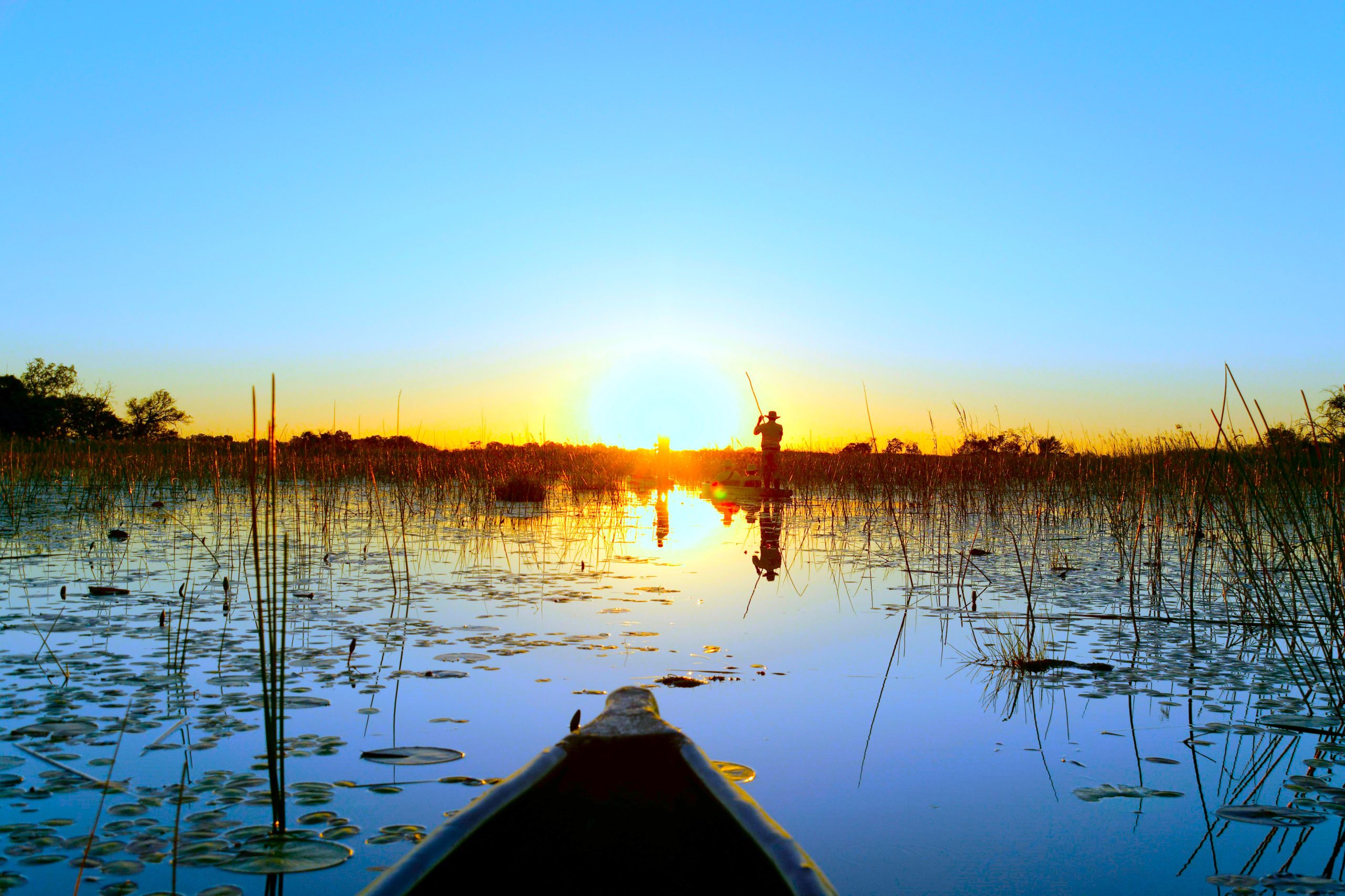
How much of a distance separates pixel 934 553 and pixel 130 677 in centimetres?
569

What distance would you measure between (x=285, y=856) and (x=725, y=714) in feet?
4.70

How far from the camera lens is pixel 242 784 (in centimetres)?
207

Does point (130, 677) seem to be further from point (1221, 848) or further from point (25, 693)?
point (1221, 848)

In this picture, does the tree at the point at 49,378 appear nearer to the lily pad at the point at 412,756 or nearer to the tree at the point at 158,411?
the tree at the point at 158,411

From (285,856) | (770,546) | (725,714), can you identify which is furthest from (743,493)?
(285,856)

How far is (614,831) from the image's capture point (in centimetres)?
163

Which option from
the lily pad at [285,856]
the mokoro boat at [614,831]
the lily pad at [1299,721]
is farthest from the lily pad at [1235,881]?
the lily pad at [285,856]

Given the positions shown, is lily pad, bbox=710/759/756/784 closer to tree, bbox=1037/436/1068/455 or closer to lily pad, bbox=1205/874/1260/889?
lily pad, bbox=1205/874/1260/889

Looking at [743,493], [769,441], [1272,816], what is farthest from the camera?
[743,493]

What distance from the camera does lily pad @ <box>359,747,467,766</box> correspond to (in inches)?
89.2

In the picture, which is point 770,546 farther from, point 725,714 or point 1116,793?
point 1116,793

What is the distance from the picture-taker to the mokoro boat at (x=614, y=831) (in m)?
1.43

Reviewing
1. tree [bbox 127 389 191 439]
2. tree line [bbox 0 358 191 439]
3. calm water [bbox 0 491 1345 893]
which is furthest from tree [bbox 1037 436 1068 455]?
tree [bbox 127 389 191 439]

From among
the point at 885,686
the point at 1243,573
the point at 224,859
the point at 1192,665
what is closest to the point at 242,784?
the point at 224,859
